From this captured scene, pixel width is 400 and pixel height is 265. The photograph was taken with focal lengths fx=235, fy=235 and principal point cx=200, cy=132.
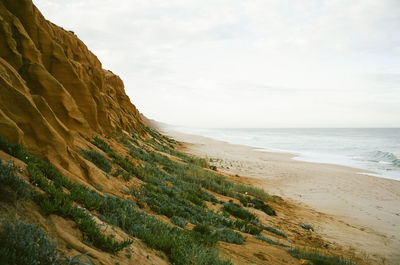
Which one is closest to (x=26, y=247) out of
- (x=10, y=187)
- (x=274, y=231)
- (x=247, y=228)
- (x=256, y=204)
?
(x=10, y=187)

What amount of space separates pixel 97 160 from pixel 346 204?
548 inches

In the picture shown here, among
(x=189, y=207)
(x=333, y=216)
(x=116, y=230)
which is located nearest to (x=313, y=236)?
(x=333, y=216)

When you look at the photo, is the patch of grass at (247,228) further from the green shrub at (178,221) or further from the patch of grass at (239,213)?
the green shrub at (178,221)

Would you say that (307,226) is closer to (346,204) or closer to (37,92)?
(346,204)

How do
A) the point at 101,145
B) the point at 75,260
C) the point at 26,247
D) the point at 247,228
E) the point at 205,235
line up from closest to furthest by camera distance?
the point at 26,247
the point at 75,260
the point at 205,235
the point at 247,228
the point at 101,145

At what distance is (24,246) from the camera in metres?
2.64

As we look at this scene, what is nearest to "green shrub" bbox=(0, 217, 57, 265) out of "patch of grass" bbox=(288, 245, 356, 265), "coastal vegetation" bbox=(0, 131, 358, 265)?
"coastal vegetation" bbox=(0, 131, 358, 265)

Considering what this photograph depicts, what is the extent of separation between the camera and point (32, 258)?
8.54ft

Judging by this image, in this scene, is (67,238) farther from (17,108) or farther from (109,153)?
(109,153)

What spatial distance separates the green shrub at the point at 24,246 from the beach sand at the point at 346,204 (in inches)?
328

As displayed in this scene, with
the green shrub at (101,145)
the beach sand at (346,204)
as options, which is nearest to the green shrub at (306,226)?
the beach sand at (346,204)

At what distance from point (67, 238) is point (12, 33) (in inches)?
355

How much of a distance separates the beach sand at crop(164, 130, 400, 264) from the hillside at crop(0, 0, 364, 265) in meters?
1.09

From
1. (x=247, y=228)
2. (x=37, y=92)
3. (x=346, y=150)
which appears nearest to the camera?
(x=247, y=228)
